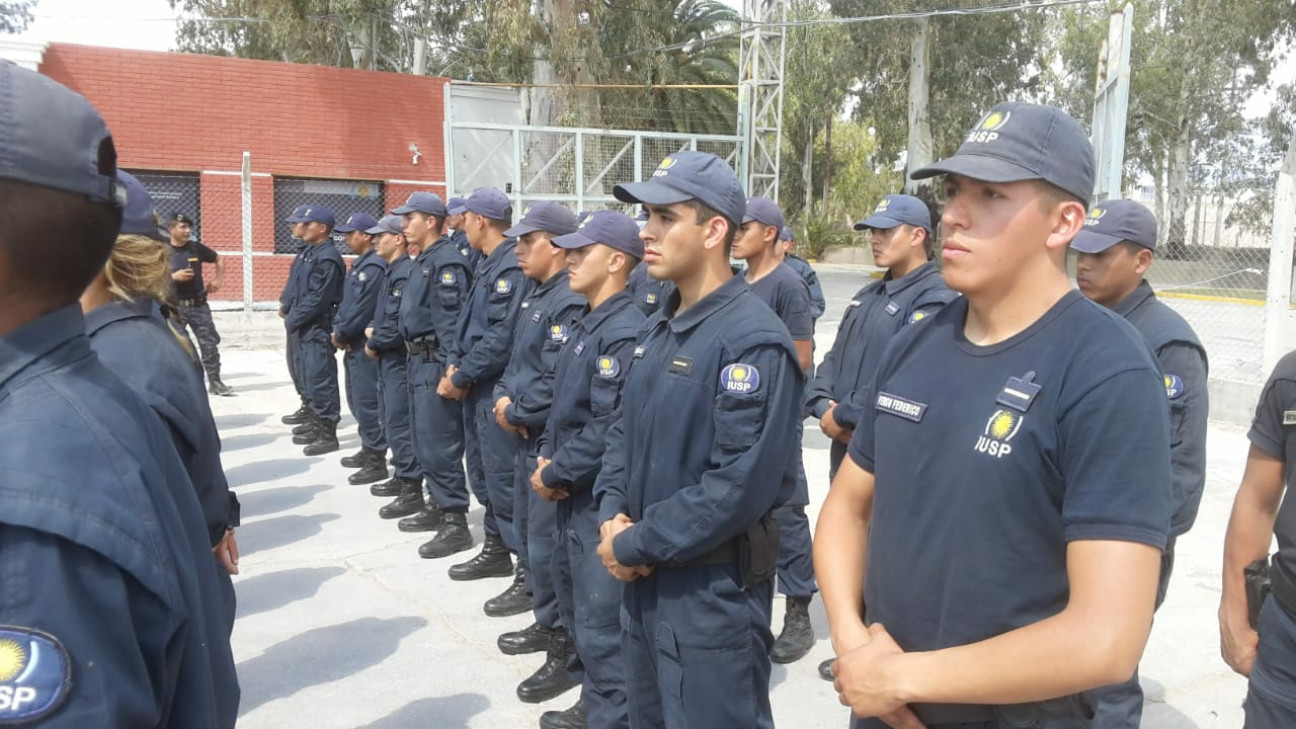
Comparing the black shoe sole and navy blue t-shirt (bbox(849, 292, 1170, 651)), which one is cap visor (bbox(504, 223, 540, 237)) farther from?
navy blue t-shirt (bbox(849, 292, 1170, 651))

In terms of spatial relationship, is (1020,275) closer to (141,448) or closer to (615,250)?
(141,448)

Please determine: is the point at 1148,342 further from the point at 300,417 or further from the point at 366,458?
the point at 300,417

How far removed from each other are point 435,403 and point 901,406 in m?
5.02

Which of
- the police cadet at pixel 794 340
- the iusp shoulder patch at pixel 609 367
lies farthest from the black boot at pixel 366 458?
the iusp shoulder patch at pixel 609 367

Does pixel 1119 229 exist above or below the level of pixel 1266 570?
above

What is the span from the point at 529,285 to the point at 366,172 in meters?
13.4

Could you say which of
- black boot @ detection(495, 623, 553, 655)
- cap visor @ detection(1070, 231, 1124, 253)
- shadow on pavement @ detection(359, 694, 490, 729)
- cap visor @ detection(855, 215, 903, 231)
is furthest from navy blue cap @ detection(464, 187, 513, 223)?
cap visor @ detection(1070, 231, 1124, 253)

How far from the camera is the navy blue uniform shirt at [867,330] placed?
176 inches

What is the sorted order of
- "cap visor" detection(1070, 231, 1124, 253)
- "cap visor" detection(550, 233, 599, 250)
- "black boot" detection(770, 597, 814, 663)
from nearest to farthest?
"cap visor" detection(1070, 231, 1124, 253), "cap visor" detection(550, 233, 599, 250), "black boot" detection(770, 597, 814, 663)

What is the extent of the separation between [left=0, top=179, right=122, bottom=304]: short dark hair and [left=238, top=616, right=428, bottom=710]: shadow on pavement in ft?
11.0

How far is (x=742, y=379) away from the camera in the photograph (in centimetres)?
270

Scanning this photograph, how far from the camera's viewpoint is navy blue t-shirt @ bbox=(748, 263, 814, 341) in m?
5.45

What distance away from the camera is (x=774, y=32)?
15.4 meters

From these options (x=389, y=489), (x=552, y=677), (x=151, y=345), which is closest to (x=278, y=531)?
(x=389, y=489)
